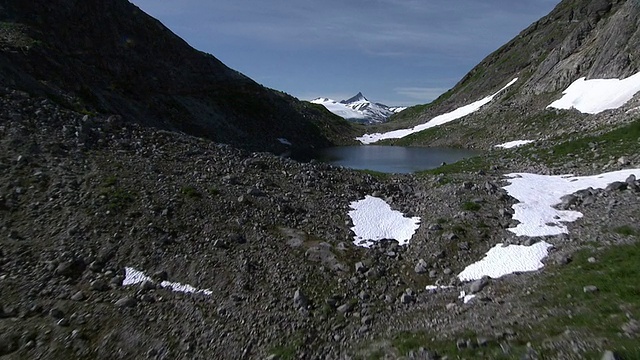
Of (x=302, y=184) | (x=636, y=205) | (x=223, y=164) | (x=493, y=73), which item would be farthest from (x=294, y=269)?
(x=493, y=73)

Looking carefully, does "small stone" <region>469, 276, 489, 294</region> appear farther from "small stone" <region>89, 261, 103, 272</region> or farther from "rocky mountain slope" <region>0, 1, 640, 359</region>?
"small stone" <region>89, 261, 103, 272</region>

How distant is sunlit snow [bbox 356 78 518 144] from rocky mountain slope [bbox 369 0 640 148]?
5.55 meters

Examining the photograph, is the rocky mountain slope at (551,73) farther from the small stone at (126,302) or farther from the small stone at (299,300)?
the small stone at (126,302)

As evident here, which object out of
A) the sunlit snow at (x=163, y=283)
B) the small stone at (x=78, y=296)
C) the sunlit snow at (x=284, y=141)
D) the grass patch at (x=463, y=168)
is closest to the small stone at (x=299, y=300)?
the sunlit snow at (x=163, y=283)

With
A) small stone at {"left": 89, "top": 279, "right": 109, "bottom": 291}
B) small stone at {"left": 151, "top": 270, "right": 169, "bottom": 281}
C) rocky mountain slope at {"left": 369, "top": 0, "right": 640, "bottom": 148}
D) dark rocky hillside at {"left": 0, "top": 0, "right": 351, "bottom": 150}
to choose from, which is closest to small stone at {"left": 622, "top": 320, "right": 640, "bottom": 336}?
small stone at {"left": 151, "top": 270, "right": 169, "bottom": 281}

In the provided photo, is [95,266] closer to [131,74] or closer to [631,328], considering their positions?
[631,328]

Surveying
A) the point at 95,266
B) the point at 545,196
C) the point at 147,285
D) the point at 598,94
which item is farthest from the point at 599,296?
the point at 598,94

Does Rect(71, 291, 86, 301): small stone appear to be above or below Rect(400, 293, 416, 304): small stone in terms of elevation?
below

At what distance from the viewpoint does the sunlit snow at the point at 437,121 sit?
109363 mm

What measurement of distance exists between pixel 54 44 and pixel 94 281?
5725 centimetres

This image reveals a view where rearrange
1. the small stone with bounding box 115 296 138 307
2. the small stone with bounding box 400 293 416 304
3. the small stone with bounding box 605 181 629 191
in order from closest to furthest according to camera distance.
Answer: the small stone with bounding box 115 296 138 307 < the small stone with bounding box 400 293 416 304 < the small stone with bounding box 605 181 629 191

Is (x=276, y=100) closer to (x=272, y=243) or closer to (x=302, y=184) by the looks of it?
(x=302, y=184)

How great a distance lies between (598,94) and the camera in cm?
6247

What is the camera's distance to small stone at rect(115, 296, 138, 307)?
51.4 feet
